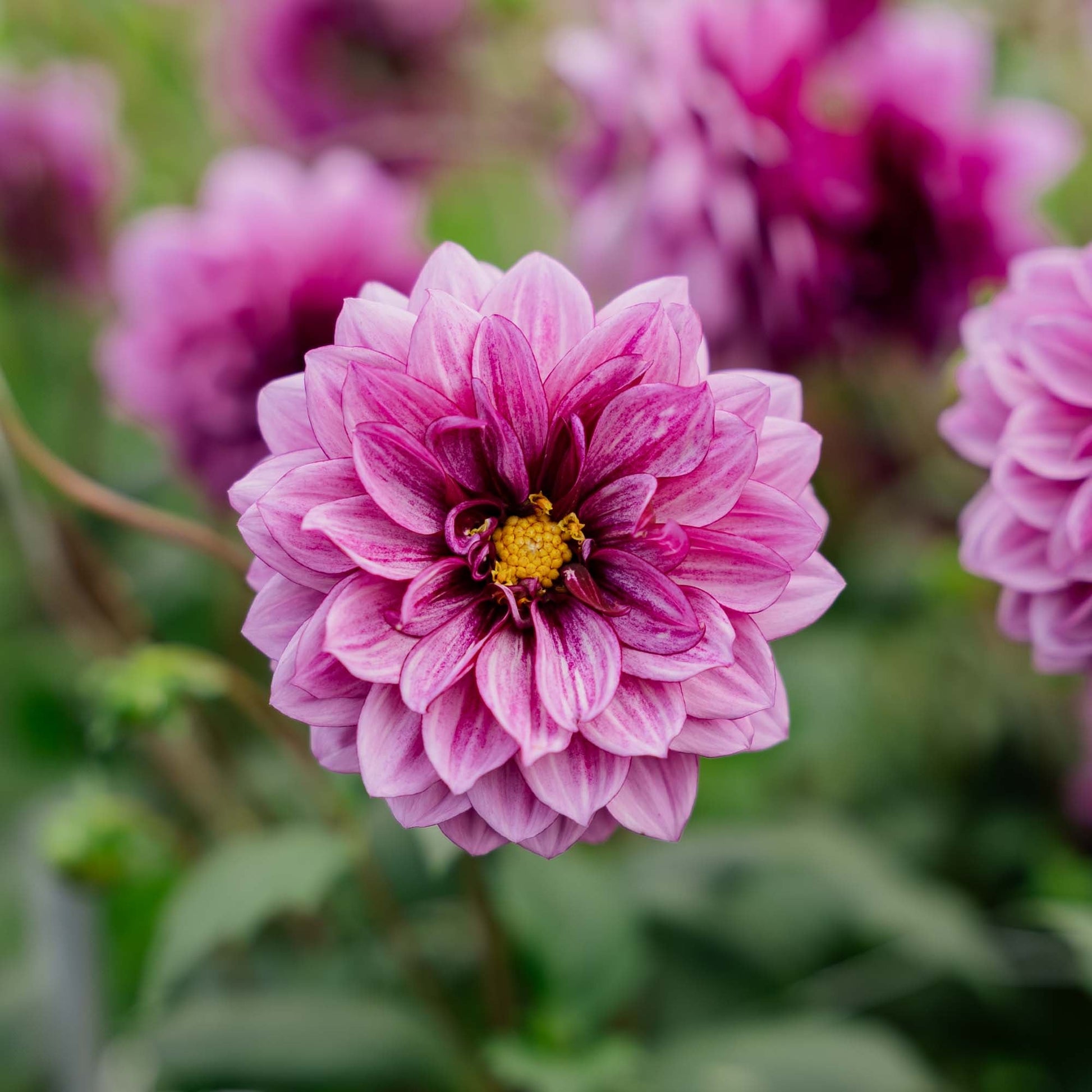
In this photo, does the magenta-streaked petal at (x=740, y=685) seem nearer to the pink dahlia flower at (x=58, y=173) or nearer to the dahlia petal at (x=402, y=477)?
the dahlia petal at (x=402, y=477)

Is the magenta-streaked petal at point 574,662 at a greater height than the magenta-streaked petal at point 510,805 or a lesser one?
greater

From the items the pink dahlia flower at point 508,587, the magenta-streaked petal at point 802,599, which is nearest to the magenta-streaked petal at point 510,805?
the pink dahlia flower at point 508,587

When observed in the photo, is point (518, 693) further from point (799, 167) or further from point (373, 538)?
point (799, 167)

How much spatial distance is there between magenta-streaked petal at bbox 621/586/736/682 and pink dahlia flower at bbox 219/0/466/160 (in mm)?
769

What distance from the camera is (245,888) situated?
54 centimetres

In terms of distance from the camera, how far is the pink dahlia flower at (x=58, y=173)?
36.8 inches

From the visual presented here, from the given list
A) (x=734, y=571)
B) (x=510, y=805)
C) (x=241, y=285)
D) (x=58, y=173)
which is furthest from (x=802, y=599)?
(x=58, y=173)

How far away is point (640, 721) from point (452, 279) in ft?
0.57

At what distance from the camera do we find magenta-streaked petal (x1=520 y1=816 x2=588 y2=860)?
37 centimetres

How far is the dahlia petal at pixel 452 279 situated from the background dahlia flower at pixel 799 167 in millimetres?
261

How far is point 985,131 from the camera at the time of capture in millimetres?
697

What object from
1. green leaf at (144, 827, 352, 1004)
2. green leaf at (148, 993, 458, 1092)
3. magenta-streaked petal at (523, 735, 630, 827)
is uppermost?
magenta-streaked petal at (523, 735, 630, 827)

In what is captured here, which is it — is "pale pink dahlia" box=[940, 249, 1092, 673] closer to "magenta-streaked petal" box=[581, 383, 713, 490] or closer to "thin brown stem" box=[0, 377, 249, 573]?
"magenta-streaked petal" box=[581, 383, 713, 490]

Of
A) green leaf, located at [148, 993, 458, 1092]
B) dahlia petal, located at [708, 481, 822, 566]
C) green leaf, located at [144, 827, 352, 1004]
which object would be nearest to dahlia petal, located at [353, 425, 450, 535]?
dahlia petal, located at [708, 481, 822, 566]
